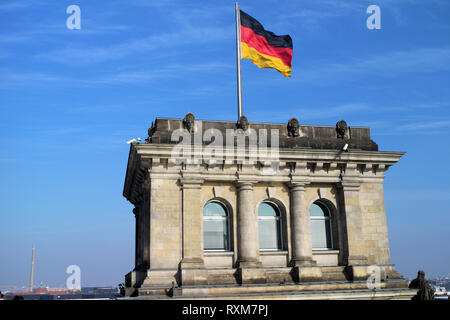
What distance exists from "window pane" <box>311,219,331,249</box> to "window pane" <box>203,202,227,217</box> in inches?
205

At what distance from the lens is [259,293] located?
76.3 ft

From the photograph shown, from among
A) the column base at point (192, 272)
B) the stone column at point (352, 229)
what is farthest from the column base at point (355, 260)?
the column base at point (192, 272)

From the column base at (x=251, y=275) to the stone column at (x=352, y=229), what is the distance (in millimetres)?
4943

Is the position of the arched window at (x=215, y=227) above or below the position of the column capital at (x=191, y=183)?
below

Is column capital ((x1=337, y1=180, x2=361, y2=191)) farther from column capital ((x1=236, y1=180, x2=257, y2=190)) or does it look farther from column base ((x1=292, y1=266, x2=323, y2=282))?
column capital ((x1=236, y1=180, x2=257, y2=190))

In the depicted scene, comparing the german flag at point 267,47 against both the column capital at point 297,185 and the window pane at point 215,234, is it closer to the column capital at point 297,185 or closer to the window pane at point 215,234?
the column capital at point 297,185

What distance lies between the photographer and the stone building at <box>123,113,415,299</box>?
77.1 ft

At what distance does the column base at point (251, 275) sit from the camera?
23719 millimetres

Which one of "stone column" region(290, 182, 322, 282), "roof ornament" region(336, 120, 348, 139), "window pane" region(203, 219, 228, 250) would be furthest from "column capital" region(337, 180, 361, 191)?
"window pane" region(203, 219, 228, 250)

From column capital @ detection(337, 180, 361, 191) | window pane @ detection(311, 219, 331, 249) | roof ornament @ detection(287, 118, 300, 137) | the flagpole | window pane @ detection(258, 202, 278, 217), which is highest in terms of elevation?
the flagpole
